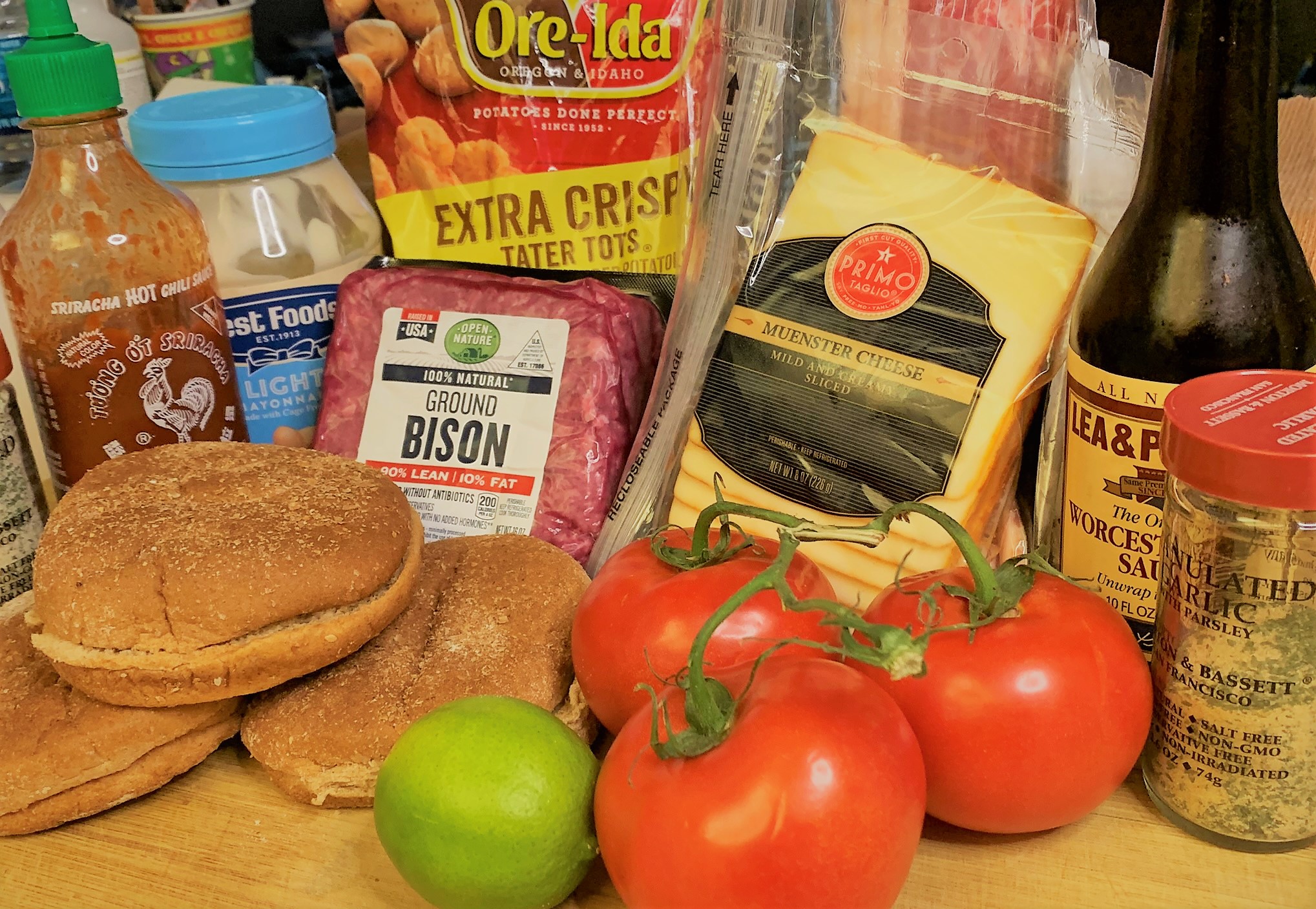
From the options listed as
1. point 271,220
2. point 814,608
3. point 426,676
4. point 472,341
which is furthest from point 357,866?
point 271,220

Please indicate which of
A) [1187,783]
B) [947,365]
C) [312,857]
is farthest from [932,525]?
[312,857]

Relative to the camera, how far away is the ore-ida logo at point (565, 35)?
0.99 metres

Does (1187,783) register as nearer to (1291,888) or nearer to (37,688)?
(1291,888)

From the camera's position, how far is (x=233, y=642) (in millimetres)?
712

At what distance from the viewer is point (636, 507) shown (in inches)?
38.3

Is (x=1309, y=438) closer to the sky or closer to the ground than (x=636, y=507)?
closer to the sky

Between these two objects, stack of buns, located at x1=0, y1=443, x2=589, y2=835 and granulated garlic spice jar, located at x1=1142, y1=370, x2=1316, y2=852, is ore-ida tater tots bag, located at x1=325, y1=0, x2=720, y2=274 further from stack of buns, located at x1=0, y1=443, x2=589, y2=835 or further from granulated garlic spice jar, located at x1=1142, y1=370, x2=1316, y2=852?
granulated garlic spice jar, located at x1=1142, y1=370, x2=1316, y2=852

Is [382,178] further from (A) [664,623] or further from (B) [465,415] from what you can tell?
(A) [664,623]

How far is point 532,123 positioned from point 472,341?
8.1 inches

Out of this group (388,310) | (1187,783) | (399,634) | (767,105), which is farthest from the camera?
(388,310)

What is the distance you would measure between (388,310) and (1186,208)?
652mm

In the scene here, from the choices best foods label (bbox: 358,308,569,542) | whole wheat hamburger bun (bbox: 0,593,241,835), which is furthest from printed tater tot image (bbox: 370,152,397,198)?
whole wheat hamburger bun (bbox: 0,593,241,835)

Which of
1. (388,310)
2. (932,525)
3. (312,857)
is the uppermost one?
(388,310)

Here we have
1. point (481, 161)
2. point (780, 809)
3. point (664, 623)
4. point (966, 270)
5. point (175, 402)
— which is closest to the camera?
point (780, 809)
